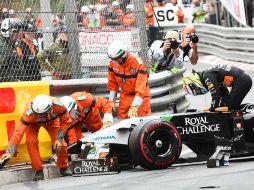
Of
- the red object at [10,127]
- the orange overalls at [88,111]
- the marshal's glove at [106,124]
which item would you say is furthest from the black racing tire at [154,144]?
the red object at [10,127]

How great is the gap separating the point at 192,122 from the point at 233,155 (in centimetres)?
68

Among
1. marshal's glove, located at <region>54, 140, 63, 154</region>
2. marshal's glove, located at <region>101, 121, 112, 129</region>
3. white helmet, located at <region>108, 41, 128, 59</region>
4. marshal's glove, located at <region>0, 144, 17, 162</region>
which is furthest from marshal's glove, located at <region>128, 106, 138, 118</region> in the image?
marshal's glove, located at <region>0, 144, 17, 162</region>

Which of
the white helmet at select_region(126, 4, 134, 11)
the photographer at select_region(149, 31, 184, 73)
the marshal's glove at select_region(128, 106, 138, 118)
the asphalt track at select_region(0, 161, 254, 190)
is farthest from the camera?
the photographer at select_region(149, 31, 184, 73)

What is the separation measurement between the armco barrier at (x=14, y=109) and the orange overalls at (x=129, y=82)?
152cm

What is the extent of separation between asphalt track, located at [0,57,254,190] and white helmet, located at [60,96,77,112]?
1160mm

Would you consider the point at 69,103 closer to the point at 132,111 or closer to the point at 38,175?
the point at 132,111

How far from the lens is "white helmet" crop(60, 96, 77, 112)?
12231 mm

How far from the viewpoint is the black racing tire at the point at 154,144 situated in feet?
36.4

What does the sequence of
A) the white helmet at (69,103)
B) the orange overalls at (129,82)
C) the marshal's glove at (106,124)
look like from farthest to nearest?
the orange overalls at (129,82) → the marshal's glove at (106,124) → the white helmet at (69,103)

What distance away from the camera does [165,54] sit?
1498 centimetres

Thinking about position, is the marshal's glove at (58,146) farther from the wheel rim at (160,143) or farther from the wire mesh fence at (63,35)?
the wire mesh fence at (63,35)

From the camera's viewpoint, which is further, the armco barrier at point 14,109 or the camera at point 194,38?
the camera at point 194,38

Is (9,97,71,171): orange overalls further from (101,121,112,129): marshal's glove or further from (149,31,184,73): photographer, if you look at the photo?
(149,31,184,73): photographer

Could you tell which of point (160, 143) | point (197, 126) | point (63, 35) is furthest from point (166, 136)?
point (63, 35)
